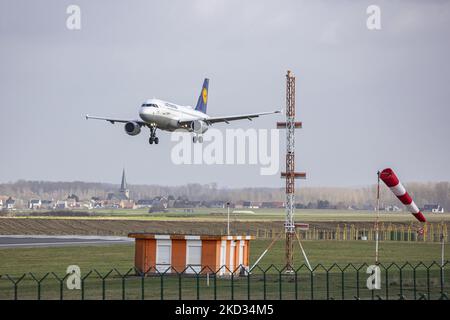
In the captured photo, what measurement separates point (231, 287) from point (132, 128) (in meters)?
52.2

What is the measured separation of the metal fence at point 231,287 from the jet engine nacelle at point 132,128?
3848 cm

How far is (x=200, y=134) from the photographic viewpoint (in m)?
98.4

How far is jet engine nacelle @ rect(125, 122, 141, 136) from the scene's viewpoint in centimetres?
9516

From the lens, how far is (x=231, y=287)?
146 ft

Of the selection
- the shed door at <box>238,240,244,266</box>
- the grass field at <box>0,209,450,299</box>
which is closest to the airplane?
the grass field at <box>0,209,450,299</box>

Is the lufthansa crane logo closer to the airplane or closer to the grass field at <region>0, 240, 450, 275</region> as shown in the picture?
the airplane

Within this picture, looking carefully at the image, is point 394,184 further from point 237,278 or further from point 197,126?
point 197,126

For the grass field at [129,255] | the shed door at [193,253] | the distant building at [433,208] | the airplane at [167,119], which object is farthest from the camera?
the distant building at [433,208]

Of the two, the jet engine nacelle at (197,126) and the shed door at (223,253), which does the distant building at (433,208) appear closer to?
the jet engine nacelle at (197,126)

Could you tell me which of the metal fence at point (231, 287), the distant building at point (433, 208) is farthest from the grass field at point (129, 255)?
the distant building at point (433, 208)

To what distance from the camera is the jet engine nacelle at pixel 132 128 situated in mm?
95162
